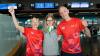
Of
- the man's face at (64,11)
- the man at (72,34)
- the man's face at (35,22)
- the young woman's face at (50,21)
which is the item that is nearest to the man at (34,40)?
the man's face at (35,22)

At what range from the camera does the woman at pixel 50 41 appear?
181 inches

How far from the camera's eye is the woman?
461 centimetres

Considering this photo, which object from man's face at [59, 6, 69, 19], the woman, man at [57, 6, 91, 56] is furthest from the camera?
the woman

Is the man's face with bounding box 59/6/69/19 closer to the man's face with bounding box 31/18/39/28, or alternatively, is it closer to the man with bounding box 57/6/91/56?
the man with bounding box 57/6/91/56

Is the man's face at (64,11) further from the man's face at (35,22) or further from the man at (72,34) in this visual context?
the man's face at (35,22)

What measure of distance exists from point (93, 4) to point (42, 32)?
2093cm

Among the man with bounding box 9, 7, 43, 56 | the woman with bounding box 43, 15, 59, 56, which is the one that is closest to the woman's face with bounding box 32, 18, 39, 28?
the man with bounding box 9, 7, 43, 56

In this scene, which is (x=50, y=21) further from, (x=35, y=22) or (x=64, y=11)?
(x=64, y=11)

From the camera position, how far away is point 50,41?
463 centimetres

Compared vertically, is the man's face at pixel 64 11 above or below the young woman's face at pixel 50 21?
above

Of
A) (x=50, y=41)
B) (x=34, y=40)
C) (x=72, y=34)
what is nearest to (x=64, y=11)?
(x=72, y=34)

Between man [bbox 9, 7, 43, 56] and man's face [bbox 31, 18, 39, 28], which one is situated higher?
man's face [bbox 31, 18, 39, 28]

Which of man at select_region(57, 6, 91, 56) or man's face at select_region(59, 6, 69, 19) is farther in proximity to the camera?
A: man at select_region(57, 6, 91, 56)

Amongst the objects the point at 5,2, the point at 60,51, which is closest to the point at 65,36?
the point at 60,51
